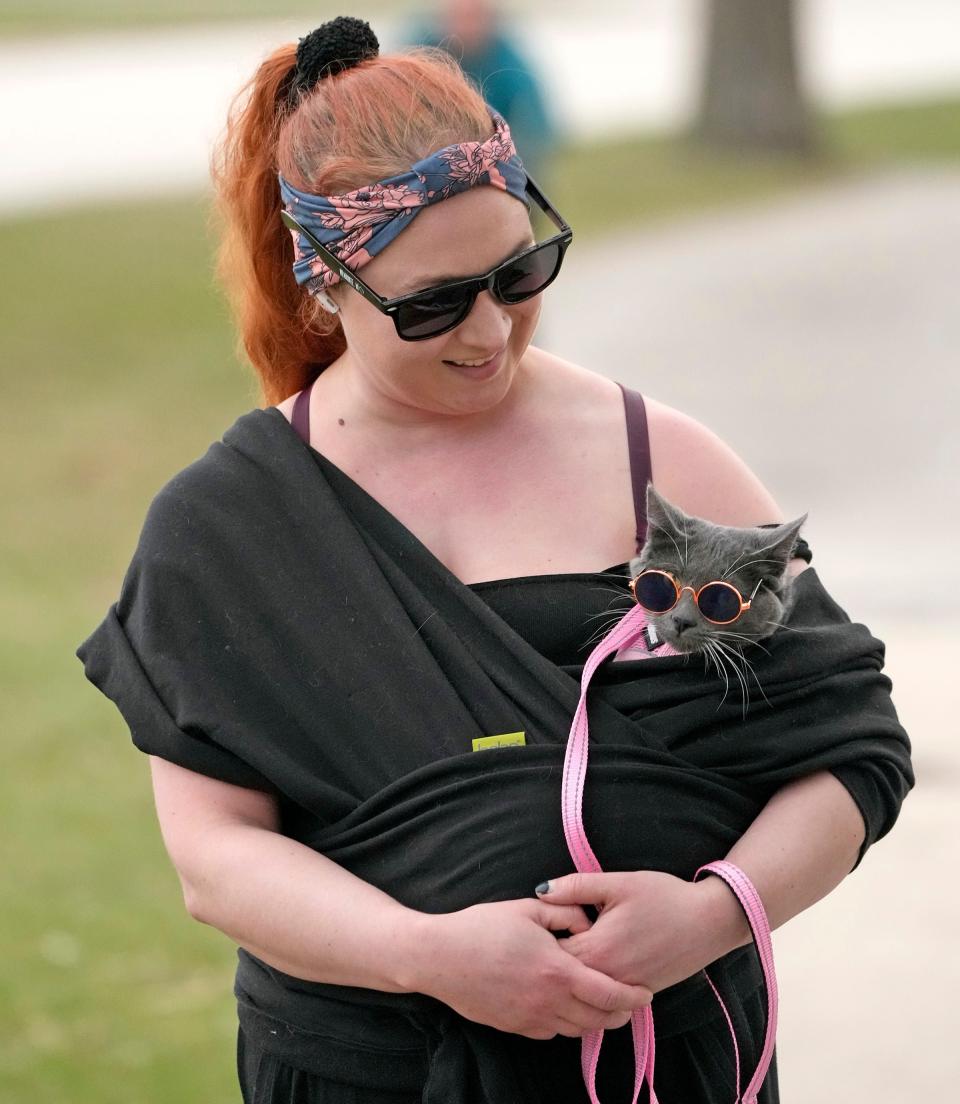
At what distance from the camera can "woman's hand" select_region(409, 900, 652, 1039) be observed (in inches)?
75.5

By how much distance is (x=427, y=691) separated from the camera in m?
2.12

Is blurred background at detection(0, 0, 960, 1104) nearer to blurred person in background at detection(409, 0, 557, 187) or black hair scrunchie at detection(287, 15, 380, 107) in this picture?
blurred person in background at detection(409, 0, 557, 187)

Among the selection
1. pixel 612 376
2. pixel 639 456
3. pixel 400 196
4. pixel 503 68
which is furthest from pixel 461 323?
pixel 612 376

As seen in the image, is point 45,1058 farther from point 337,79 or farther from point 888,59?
point 888,59

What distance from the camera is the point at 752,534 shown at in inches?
84.4

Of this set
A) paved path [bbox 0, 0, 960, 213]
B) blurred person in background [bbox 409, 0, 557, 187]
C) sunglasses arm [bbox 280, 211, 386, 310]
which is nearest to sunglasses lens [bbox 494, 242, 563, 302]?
sunglasses arm [bbox 280, 211, 386, 310]

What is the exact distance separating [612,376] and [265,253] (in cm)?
786

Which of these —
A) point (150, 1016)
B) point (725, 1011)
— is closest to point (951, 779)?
point (150, 1016)

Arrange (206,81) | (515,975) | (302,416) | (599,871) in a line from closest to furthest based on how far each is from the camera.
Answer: (515,975) < (599,871) < (302,416) < (206,81)

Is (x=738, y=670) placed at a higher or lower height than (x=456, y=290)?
lower

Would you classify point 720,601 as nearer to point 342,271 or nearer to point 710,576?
point 710,576

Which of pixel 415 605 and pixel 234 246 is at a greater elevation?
pixel 234 246

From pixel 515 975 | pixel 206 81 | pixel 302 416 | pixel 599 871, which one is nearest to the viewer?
pixel 515 975

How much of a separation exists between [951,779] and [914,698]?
59 cm
